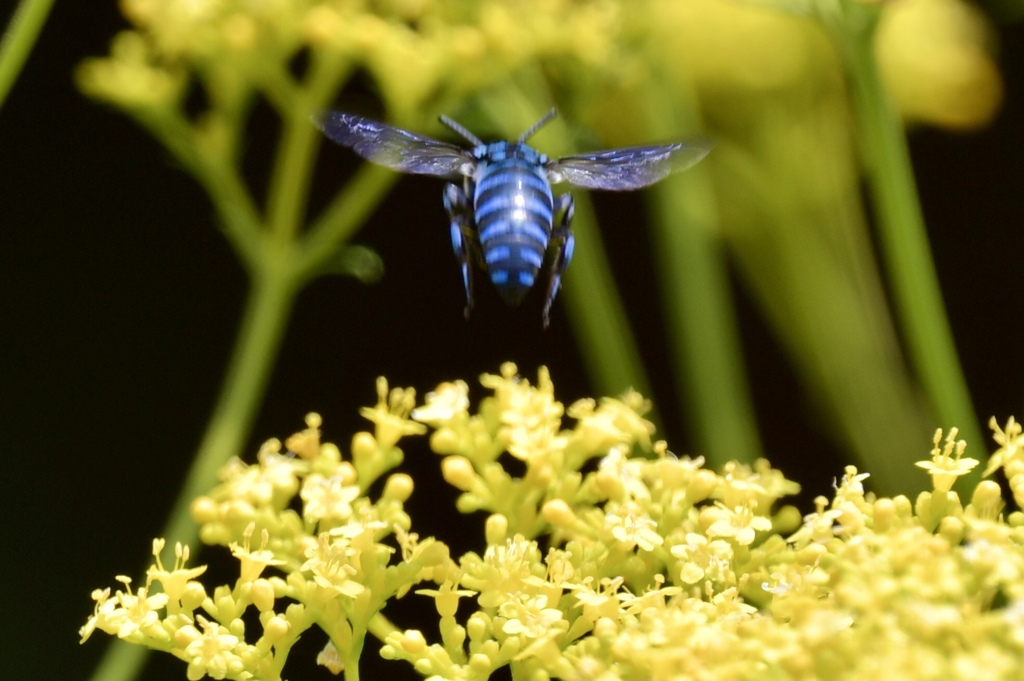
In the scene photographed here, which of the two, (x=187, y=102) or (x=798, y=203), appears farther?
(x=187, y=102)

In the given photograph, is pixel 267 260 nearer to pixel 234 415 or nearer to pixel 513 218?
pixel 234 415

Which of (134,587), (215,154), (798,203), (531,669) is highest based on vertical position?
(215,154)

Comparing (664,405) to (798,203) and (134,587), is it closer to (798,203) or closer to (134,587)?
(798,203)

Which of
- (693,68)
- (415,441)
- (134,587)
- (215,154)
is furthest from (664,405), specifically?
(134,587)

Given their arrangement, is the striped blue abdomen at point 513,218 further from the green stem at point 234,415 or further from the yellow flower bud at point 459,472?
the green stem at point 234,415

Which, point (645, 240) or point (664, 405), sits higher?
point (645, 240)

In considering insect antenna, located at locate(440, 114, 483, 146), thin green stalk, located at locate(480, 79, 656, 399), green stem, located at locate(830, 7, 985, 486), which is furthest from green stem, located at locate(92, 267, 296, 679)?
green stem, located at locate(830, 7, 985, 486)

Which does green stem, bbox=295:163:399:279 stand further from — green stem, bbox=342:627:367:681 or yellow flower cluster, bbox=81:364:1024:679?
green stem, bbox=342:627:367:681

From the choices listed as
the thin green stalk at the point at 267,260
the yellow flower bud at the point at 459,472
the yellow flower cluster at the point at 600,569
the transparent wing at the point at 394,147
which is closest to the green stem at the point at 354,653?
the yellow flower cluster at the point at 600,569
